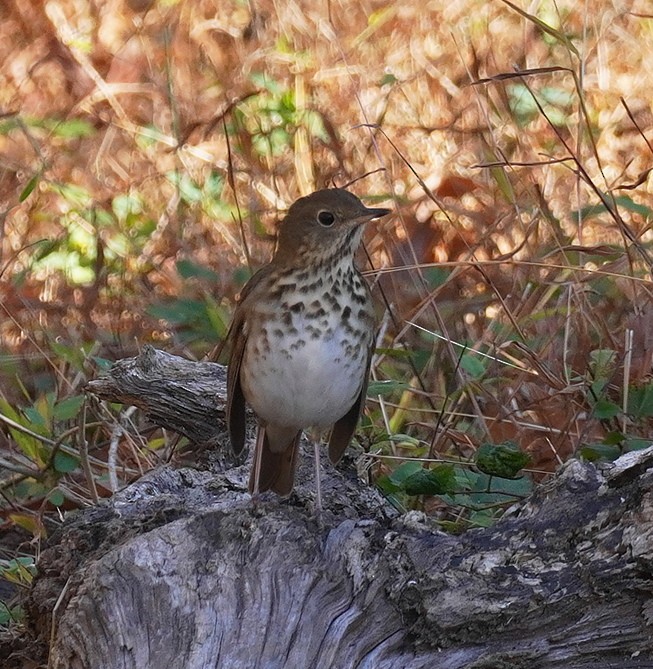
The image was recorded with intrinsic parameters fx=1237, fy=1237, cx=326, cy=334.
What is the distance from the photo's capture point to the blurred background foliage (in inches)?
152

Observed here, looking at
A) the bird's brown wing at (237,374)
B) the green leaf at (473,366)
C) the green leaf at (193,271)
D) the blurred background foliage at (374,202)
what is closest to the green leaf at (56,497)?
the blurred background foliage at (374,202)

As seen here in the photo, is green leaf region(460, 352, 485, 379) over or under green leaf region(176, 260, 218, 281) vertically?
under

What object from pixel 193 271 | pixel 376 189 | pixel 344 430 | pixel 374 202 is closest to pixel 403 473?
pixel 344 430

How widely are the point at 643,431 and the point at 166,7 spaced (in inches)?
221

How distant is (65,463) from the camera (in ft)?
13.3

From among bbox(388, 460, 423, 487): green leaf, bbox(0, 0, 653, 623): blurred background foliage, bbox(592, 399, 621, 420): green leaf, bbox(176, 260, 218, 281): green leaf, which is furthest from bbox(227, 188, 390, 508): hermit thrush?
bbox(176, 260, 218, 281): green leaf

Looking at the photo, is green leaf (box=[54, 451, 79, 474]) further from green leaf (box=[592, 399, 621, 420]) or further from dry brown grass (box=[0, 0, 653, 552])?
green leaf (box=[592, 399, 621, 420])

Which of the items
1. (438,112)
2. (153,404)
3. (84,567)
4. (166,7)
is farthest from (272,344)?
(166,7)

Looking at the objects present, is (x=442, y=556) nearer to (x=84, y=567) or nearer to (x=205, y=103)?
(x=84, y=567)

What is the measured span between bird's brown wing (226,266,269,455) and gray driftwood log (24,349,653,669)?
64 centimetres

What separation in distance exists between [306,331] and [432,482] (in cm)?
51

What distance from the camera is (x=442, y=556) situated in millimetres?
2643

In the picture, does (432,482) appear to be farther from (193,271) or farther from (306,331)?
(193,271)

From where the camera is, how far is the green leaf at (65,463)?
4.03m
